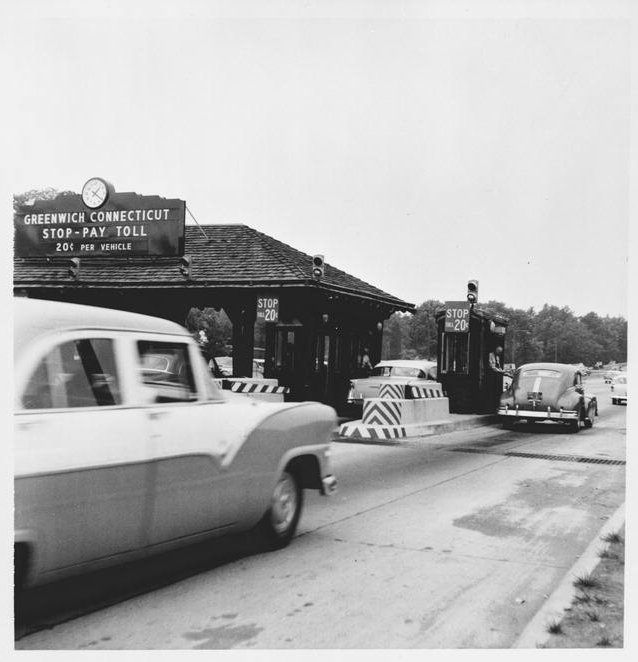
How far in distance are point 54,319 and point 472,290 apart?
15.4 meters

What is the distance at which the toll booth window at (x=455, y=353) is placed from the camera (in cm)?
1928

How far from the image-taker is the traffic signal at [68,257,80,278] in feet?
27.9

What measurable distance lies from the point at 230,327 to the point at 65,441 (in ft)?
50.6

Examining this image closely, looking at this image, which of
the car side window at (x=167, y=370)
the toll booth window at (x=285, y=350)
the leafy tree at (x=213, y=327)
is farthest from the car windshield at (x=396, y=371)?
the car side window at (x=167, y=370)

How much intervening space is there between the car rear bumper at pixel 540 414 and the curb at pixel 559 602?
34.3ft

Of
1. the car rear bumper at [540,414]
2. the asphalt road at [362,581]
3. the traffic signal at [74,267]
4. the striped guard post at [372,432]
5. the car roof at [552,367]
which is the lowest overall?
the asphalt road at [362,581]

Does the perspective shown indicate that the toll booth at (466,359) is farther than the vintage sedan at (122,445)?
Yes

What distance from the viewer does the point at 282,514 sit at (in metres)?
5.68

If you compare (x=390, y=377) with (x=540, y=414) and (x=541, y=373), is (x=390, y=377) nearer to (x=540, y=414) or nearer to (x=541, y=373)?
(x=541, y=373)

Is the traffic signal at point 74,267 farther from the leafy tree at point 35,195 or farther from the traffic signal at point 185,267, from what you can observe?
the traffic signal at point 185,267

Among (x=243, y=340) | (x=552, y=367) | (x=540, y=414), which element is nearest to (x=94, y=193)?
(x=243, y=340)

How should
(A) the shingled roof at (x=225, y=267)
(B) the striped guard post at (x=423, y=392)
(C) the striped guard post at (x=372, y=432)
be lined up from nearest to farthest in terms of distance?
1. (A) the shingled roof at (x=225, y=267)
2. (C) the striped guard post at (x=372, y=432)
3. (B) the striped guard post at (x=423, y=392)

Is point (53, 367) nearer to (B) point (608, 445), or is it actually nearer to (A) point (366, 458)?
(A) point (366, 458)

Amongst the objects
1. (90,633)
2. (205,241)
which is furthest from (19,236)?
(205,241)
